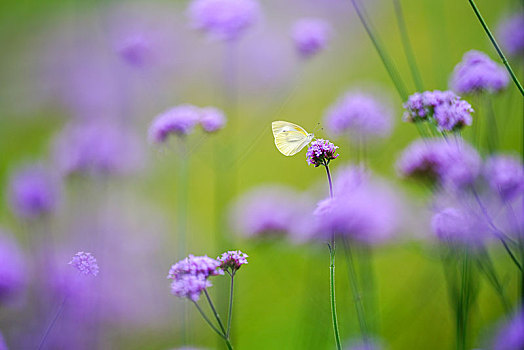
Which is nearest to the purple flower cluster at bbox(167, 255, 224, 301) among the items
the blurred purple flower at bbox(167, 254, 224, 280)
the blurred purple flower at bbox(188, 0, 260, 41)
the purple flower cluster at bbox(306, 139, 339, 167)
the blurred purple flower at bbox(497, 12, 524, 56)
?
the blurred purple flower at bbox(167, 254, 224, 280)

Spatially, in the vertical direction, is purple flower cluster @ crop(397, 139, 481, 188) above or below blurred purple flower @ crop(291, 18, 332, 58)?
below

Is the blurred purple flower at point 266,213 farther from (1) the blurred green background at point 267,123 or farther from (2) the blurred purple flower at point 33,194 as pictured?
(2) the blurred purple flower at point 33,194

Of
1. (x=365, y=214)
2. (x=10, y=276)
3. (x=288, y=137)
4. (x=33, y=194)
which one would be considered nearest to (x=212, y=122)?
(x=288, y=137)

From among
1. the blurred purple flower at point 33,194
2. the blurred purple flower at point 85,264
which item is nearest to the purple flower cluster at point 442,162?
the blurred purple flower at point 85,264

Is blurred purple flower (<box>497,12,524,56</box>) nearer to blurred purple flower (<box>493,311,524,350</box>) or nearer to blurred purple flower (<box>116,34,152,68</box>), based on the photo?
blurred purple flower (<box>493,311,524,350</box>)

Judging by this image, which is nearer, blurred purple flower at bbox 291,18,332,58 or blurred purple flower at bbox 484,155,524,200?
blurred purple flower at bbox 484,155,524,200

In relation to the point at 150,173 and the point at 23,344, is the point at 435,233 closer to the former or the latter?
the point at 23,344

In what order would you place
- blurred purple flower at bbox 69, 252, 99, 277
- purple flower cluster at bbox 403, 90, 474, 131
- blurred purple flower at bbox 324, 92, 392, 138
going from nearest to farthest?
blurred purple flower at bbox 69, 252, 99, 277 < purple flower cluster at bbox 403, 90, 474, 131 < blurred purple flower at bbox 324, 92, 392, 138

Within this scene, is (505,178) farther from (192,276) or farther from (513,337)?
(192,276)
